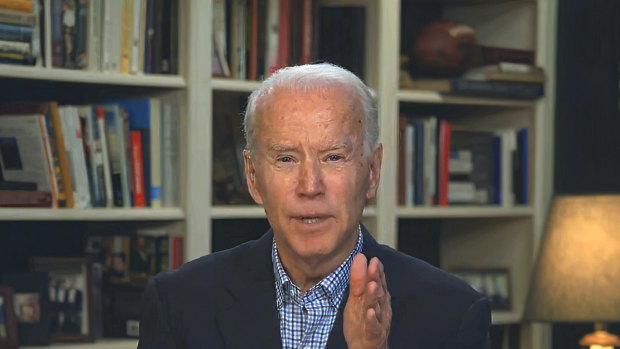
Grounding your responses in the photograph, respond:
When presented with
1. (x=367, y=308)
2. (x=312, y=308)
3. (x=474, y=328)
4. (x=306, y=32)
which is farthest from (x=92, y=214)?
(x=367, y=308)

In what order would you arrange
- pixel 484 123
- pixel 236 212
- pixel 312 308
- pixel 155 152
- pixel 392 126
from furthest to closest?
pixel 484 123 → pixel 392 126 → pixel 236 212 → pixel 155 152 → pixel 312 308

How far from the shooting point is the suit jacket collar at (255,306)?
1.75m

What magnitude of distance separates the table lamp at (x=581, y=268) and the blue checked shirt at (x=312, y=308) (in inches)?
48.0

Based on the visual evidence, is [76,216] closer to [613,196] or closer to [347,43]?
[347,43]

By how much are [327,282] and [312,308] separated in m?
0.05

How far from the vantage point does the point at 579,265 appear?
2.87 metres

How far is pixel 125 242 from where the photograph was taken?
317 centimetres

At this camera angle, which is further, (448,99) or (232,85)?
(448,99)

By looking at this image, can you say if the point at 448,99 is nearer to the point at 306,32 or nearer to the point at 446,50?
the point at 446,50

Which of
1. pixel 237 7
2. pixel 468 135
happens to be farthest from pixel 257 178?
pixel 468 135

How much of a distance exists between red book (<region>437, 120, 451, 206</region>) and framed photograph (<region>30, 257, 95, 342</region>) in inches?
49.5

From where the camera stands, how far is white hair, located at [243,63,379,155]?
1.69m

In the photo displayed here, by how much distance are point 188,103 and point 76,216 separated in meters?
0.47

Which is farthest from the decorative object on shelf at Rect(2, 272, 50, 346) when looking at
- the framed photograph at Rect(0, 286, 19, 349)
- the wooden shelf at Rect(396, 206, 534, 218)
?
the wooden shelf at Rect(396, 206, 534, 218)
